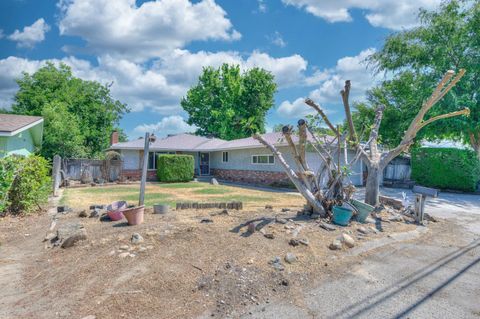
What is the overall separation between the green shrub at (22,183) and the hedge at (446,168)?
725 inches

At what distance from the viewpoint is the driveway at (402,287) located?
315cm

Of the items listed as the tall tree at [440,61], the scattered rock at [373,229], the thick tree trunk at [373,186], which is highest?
the tall tree at [440,61]

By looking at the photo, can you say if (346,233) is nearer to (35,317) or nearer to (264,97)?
(35,317)

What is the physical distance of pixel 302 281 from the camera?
3869 mm

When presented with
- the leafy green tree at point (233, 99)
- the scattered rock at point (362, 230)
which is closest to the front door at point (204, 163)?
the leafy green tree at point (233, 99)

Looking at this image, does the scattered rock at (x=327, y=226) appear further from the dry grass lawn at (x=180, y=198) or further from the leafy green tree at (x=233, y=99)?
the leafy green tree at (x=233, y=99)

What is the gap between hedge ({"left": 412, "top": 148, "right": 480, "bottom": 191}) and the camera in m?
14.5

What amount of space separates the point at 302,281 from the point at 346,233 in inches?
91.7

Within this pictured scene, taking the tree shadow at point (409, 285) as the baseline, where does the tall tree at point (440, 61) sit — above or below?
above

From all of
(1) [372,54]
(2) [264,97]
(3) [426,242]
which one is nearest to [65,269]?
(3) [426,242]

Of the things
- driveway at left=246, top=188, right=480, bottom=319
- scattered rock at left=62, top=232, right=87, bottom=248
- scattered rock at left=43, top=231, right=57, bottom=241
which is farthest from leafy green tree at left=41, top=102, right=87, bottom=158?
driveway at left=246, top=188, right=480, bottom=319

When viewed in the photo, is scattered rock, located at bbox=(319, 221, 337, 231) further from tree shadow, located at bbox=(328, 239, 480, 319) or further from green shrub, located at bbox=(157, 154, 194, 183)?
green shrub, located at bbox=(157, 154, 194, 183)

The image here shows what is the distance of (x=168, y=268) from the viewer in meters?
3.84

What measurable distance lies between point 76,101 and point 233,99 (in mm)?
16663
